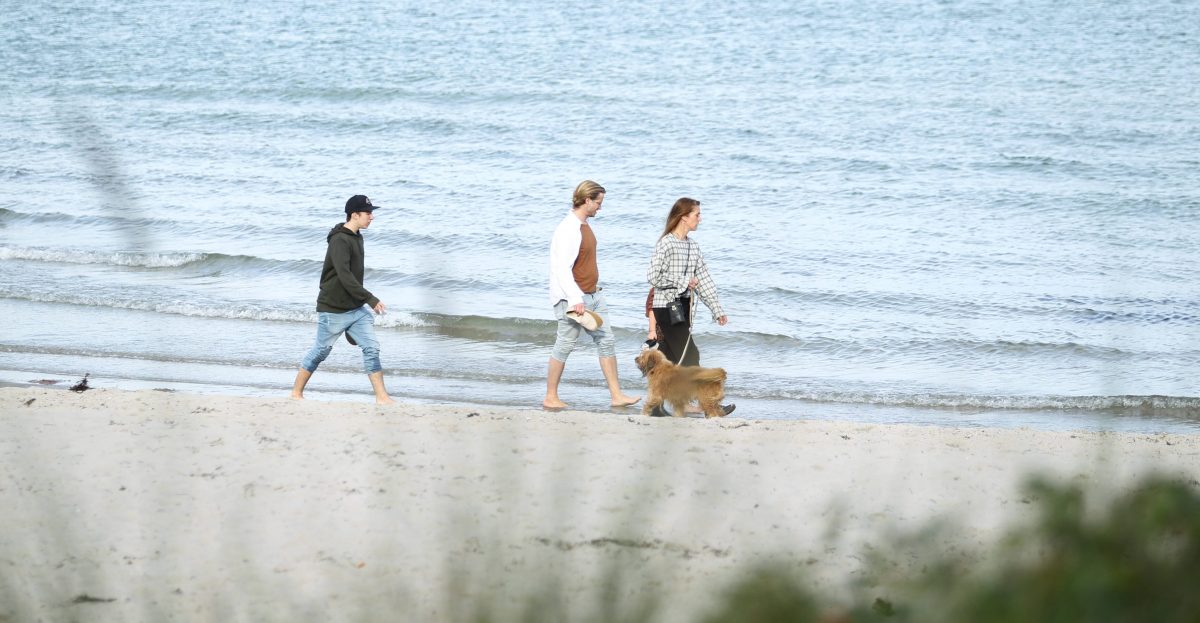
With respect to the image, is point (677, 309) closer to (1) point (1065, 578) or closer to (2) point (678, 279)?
(2) point (678, 279)

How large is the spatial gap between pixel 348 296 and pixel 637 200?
1322 centimetres

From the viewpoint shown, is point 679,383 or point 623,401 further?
point 623,401

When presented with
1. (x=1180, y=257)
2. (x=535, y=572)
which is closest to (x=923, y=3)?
(x=1180, y=257)

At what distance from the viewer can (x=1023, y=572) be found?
4.89 feet

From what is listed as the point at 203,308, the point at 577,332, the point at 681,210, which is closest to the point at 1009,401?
the point at 681,210

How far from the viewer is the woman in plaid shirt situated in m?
9.01

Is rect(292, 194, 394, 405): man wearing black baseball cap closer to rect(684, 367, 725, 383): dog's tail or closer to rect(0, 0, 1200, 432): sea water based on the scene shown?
rect(0, 0, 1200, 432): sea water

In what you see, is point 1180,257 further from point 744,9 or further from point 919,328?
point 744,9

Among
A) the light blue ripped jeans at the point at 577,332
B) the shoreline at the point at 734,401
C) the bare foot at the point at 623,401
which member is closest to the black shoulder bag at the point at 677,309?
the light blue ripped jeans at the point at 577,332

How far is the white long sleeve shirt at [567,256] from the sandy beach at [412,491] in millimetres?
918

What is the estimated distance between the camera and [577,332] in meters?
9.47

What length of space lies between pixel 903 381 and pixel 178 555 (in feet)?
26.4

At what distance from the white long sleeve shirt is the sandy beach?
918 millimetres

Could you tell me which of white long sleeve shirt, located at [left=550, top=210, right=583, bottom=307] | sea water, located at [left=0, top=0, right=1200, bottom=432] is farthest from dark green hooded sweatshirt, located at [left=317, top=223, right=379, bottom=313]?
white long sleeve shirt, located at [left=550, top=210, right=583, bottom=307]
